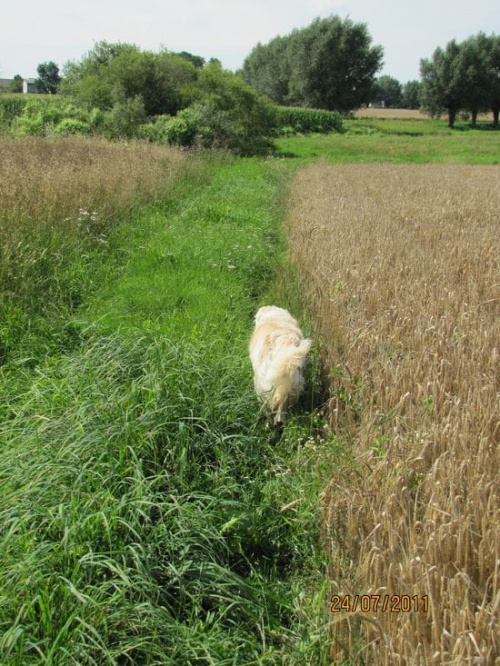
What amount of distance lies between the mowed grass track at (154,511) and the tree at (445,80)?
65804mm

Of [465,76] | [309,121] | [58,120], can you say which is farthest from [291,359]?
[465,76]

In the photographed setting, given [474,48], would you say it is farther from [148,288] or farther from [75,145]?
[148,288]

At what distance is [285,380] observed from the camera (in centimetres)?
382

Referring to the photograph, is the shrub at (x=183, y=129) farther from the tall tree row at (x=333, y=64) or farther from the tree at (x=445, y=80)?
the tree at (x=445, y=80)

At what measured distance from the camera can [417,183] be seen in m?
16.5

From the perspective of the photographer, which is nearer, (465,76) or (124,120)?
(124,120)

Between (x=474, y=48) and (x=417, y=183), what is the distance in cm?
5530

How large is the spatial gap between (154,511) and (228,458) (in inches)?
26.5

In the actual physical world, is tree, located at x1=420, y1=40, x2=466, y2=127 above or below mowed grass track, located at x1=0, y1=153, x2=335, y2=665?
above

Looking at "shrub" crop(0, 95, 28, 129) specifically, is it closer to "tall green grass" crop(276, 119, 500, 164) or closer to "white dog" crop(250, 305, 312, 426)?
"tall green grass" crop(276, 119, 500, 164)

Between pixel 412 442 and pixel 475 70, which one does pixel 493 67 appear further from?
pixel 412 442

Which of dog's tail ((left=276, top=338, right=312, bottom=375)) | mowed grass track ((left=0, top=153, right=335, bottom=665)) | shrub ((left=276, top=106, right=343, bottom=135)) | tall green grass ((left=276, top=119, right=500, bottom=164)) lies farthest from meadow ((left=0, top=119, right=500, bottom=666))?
shrub ((left=276, top=106, right=343, bottom=135))

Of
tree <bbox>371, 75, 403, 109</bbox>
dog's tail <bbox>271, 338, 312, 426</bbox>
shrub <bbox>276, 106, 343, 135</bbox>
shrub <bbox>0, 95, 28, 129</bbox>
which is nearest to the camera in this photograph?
dog's tail <bbox>271, 338, 312, 426</bbox>
